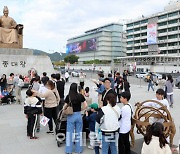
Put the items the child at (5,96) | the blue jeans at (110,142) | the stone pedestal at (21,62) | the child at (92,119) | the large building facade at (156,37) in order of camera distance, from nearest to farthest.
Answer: the blue jeans at (110,142) → the child at (92,119) → the child at (5,96) → the stone pedestal at (21,62) → the large building facade at (156,37)

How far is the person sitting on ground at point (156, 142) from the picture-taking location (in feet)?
9.46

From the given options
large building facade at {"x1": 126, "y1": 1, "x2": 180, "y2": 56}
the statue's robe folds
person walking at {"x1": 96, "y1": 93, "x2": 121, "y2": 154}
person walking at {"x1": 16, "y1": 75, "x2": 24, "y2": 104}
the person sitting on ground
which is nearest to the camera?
the person sitting on ground

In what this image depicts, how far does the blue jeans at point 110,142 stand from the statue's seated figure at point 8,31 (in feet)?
42.8

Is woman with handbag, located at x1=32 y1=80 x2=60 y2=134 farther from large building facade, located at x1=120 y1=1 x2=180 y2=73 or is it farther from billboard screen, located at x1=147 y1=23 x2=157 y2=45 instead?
billboard screen, located at x1=147 y1=23 x2=157 y2=45

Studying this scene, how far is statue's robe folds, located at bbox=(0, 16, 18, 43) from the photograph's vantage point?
15280 mm

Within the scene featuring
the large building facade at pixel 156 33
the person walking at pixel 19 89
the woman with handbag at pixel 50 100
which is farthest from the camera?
the large building facade at pixel 156 33

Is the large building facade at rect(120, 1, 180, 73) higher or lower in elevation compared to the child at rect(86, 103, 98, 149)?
higher

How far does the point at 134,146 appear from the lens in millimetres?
4555

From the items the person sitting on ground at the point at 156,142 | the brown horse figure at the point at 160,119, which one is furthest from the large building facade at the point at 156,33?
the person sitting on ground at the point at 156,142

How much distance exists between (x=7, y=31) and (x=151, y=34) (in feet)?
218

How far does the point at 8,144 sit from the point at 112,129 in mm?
2712

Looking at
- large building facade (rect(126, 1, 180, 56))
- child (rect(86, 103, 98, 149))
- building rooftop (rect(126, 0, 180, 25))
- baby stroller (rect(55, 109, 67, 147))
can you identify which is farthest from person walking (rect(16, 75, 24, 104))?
building rooftop (rect(126, 0, 180, 25))

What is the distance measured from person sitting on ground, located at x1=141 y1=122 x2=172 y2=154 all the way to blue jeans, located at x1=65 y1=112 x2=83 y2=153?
1936mm

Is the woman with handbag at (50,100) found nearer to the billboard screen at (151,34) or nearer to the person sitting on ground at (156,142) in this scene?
the person sitting on ground at (156,142)
